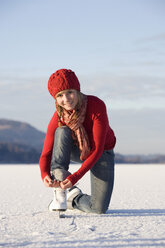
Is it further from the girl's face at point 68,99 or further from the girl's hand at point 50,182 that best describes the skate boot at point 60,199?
the girl's face at point 68,99

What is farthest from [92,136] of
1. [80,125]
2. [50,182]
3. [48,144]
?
[50,182]

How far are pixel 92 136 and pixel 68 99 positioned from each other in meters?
0.39

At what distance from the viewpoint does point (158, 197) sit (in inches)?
174

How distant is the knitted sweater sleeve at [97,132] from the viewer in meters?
2.83

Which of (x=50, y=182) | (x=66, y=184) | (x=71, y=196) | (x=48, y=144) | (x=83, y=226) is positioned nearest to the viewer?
(x=83, y=226)

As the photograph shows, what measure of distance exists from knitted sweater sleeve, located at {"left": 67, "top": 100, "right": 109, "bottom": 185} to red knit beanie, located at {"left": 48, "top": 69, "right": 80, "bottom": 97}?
8.6 inches

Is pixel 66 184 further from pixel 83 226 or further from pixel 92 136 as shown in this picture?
pixel 92 136

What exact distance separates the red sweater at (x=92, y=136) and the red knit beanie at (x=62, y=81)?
210mm

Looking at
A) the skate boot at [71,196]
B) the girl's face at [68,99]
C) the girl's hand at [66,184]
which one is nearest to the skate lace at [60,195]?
the girl's hand at [66,184]

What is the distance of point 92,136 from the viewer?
3.08 metres

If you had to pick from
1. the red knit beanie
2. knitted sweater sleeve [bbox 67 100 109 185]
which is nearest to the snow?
knitted sweater sleeve [bbox 67 100 109 185]

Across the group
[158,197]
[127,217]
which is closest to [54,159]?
[127,217]

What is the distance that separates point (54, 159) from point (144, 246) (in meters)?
1.08

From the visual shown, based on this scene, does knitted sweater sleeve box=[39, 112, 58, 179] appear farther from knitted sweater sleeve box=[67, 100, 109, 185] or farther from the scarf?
knitted sweater sleeve box=[67, 100, 109, 185]
